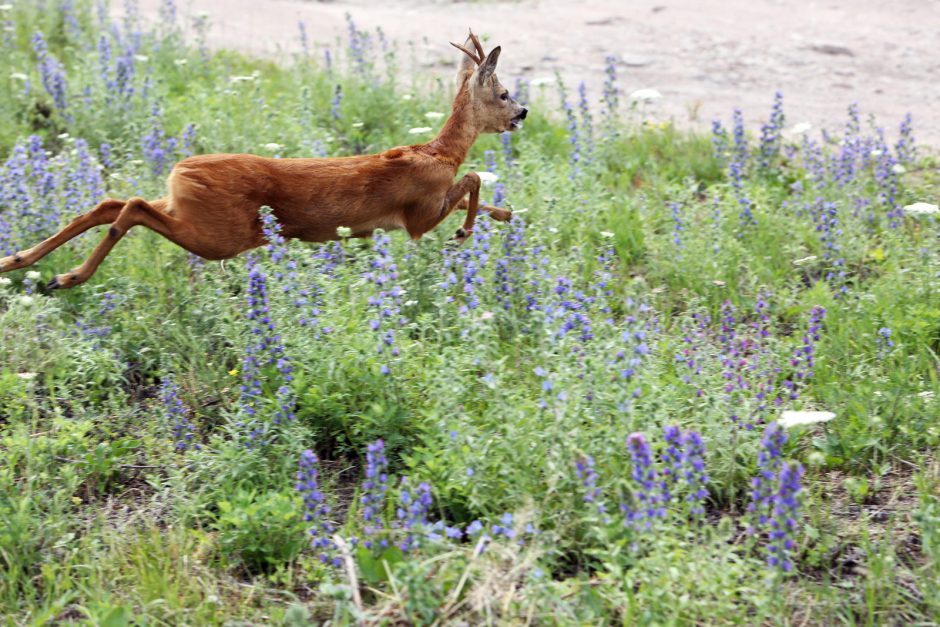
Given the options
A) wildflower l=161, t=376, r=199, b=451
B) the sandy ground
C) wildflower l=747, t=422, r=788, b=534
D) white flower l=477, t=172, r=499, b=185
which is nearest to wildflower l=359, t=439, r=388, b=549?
wildflower l=161, t=376, r=199, b=451

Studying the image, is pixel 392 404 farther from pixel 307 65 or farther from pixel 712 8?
pixel 712 8

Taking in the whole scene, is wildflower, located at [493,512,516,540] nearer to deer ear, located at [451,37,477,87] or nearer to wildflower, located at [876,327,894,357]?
wildflower, located at [876,327,894,357]

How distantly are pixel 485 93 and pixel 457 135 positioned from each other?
0.31m

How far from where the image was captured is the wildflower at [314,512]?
3768mm

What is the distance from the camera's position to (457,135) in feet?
19.7

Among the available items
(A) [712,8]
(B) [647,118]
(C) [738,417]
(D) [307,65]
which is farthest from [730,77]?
(C) [738,417]

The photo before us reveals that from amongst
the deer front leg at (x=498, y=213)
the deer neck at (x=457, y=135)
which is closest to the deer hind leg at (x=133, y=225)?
the deer neck at (x=457, y=135)

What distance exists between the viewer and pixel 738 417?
4.35 metres

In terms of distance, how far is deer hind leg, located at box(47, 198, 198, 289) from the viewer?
16.6 feet

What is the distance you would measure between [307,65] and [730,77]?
3633mm

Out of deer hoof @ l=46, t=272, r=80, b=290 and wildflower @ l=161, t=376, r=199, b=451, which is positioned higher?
deer hoof @ l=46, t=272, r=80, b=290

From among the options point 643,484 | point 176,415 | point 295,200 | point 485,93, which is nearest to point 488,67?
point 485,93

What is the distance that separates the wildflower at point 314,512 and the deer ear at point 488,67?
113 inches

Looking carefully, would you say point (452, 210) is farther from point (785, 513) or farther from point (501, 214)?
point (785, 513)
